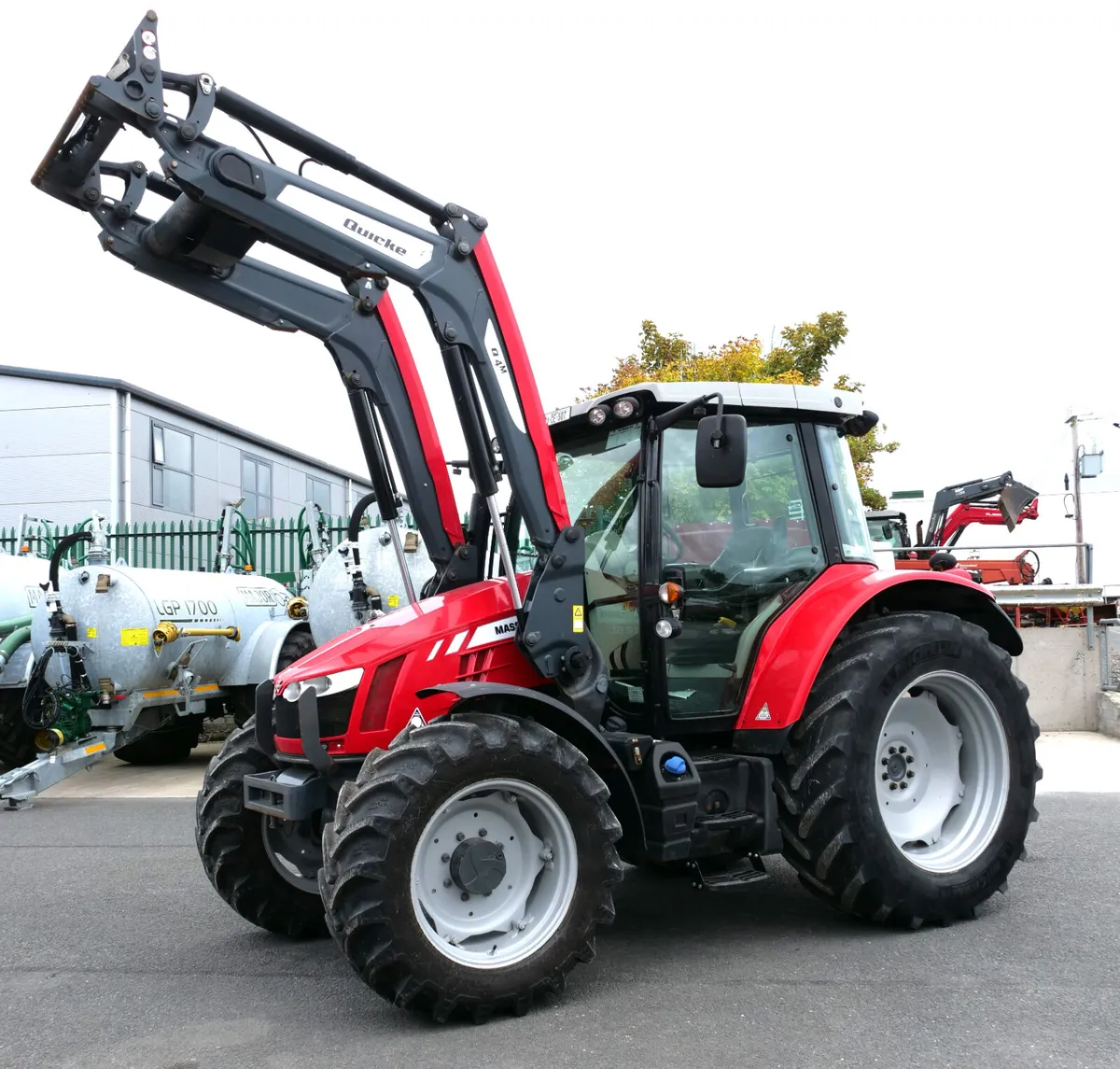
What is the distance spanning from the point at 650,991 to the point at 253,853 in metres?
1.76

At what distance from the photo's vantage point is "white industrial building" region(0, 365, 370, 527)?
75.9ft

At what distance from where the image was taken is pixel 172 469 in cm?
2488

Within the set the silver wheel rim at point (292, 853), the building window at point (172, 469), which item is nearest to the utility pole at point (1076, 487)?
the building window at point (172, 469)

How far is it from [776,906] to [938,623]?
1.53 meters

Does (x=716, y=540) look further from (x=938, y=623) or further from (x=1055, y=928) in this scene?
(x=1055, y=928)

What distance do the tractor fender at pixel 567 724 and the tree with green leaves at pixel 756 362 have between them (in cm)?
1564

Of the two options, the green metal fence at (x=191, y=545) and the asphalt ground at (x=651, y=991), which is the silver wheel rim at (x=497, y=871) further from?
the green metal fence at (x=191, y=545)

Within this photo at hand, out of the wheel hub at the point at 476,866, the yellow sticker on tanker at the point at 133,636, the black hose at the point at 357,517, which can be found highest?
the black hose at the point at 357,517

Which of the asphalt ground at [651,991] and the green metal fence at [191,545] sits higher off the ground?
the green metal fence at [191,545]

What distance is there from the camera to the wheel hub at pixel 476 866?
3.93 metres

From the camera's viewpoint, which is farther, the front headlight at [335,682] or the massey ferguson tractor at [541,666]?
the front headlight at [335,682]

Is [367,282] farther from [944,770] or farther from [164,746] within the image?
[164,746]

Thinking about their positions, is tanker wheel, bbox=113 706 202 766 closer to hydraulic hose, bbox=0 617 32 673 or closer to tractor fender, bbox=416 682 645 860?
hydraulic hose, bbox=0 617 32 673

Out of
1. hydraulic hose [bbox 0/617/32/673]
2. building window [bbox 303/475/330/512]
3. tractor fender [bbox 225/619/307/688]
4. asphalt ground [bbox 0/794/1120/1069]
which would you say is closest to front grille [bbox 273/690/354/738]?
asphalt ground [bbox 0/794/1120/1069]
